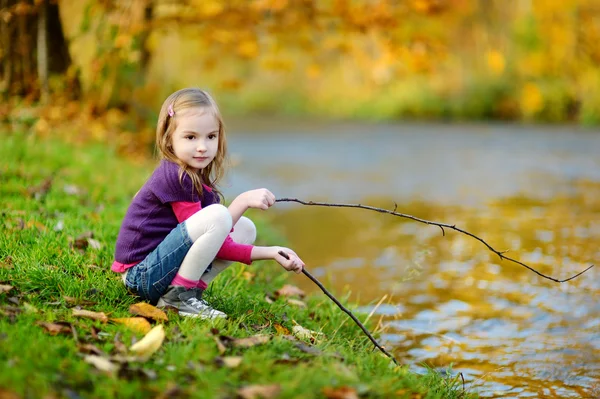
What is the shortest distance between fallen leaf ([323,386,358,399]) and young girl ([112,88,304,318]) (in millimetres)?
725

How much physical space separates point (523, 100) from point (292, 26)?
12.3 m

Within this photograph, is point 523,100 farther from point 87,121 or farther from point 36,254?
point 36,254

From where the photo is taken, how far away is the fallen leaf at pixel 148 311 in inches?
114

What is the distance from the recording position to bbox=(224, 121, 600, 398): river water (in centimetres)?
372

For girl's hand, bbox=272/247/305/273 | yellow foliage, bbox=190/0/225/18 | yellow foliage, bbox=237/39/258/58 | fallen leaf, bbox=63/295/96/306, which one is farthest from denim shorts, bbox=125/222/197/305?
yellow foliage, bbox=190/0/225/18

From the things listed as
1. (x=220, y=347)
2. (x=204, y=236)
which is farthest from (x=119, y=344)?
(x=204, y=236)

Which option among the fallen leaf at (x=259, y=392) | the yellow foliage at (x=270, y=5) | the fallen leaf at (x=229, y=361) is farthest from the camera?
the yellow foliage at (x=270, y=5)

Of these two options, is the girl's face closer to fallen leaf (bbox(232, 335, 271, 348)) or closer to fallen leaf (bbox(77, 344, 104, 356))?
fallen leaf (bbox(232, 335, 271, 348))

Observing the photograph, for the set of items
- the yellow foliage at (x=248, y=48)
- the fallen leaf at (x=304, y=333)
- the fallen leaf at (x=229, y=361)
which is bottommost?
the fallen leaf at (x=304, y=333)

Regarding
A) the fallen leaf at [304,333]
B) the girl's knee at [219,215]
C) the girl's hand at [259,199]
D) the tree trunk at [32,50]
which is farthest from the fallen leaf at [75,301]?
the tree trunk at [32,50]

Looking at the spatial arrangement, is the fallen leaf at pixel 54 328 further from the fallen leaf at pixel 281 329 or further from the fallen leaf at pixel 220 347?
the fallen leaf at pixel 281 329

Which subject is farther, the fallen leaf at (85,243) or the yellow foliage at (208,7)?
the yellow foliage at (208,7)

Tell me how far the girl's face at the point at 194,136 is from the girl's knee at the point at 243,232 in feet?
1.05

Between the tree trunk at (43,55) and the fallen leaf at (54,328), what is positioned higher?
the tree trunk at (43,55)
